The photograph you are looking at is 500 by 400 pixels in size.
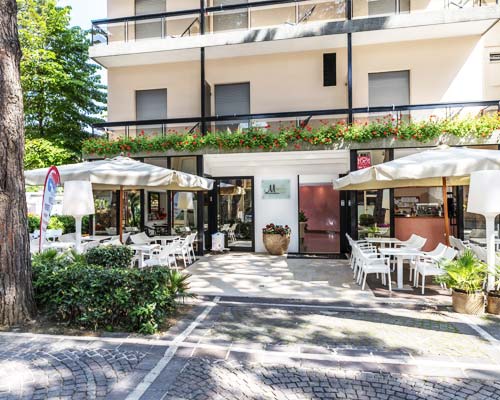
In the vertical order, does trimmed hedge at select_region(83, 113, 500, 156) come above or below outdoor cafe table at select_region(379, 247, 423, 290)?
above

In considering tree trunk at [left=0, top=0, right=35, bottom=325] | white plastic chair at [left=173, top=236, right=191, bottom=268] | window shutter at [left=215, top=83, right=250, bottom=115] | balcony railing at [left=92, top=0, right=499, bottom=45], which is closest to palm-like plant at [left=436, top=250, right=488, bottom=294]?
white plastic chair at [left=173, top=236, right=191, bottom=268]

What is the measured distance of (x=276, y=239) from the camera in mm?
10000

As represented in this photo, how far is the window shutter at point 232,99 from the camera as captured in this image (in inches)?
444

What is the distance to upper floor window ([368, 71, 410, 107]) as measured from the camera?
33.5 feet

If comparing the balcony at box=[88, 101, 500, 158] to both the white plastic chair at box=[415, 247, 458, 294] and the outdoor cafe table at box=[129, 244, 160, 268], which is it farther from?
the white plastic chair at box=[415, 247, 458, 294]

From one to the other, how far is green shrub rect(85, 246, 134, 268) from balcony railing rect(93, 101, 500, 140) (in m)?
5.48

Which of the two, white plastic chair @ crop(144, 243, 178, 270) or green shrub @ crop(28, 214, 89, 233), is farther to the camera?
green shrub @ crop(28, 214, 89, 233)

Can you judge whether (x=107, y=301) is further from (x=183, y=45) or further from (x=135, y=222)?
(x=183, y=45)

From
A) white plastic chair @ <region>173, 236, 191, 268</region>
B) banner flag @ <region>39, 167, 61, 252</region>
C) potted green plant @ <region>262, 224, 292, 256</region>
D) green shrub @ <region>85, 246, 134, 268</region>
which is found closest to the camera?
banner flag @ <region>39, 167, 61, 252</region>

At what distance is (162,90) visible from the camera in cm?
1183

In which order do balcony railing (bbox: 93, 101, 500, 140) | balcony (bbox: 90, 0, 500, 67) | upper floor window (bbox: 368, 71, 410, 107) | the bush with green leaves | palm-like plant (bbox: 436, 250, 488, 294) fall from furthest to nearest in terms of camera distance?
1. upper floor window (bbox: 368, 71, 410, 107)
2. balcony (bbox: 90, 0, 500, 67)
3. balcony railing (bbox: 93, 101, 500, 140)
4. palm-like plant (bbox: 436, 250, 488, 294)
5. the bush with green leaves

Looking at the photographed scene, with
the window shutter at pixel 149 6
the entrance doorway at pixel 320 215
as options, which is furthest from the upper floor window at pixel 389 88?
the window shutter at pixel 149 6

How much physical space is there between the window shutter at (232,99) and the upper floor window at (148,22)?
306 cm

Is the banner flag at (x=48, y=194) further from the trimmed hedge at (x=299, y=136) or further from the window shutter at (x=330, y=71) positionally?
the window shutter at (x=330, y=71)
